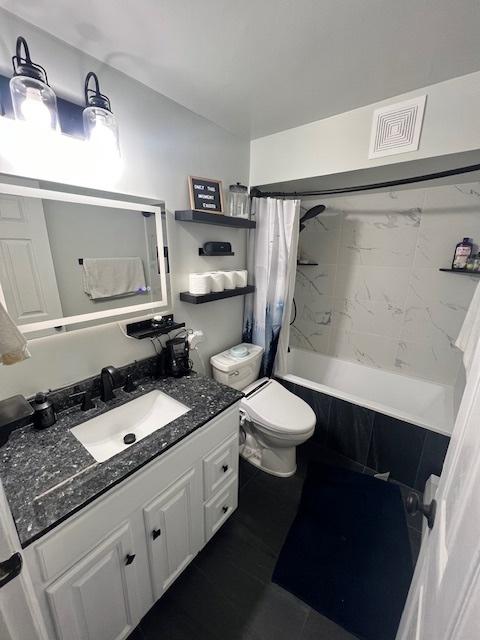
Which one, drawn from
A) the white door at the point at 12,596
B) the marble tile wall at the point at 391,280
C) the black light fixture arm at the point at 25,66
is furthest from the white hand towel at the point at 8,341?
the marble tile wall at the point at 391,280

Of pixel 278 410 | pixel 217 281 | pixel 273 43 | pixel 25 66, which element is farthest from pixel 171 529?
pixel 273 43

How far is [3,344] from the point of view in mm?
581

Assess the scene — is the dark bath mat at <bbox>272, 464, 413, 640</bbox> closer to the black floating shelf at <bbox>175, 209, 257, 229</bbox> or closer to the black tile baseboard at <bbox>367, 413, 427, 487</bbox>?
the black tile baseboard at <bbox>367, 413, 427, 487</bbox>

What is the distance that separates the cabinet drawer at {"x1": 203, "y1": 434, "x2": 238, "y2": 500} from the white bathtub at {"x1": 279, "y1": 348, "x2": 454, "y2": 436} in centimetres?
87

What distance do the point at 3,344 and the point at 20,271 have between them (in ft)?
1.90

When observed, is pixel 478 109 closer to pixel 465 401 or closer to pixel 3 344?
pixel 465 401

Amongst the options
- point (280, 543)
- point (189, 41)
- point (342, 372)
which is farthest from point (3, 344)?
point (342, 372)

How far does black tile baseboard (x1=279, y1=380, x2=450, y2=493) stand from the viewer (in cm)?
164

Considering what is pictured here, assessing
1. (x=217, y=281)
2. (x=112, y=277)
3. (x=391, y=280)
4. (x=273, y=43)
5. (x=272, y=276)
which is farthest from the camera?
(x=391, y=280)

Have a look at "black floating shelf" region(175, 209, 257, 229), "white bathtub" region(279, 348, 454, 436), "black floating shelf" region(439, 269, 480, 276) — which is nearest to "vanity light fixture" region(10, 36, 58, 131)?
"black floating shelf" region(175, 209, 257, 229)

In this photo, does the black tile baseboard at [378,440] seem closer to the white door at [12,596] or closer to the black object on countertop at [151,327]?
the black object on countertop at [151,327]

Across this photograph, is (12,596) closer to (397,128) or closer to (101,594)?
(101,594)

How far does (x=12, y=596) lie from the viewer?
466 mm

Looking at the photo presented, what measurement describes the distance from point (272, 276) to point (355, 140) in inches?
37.5
